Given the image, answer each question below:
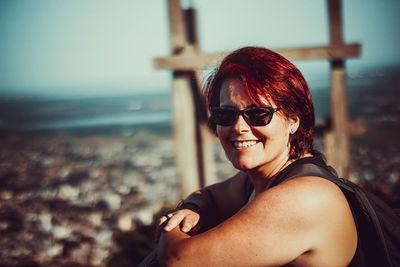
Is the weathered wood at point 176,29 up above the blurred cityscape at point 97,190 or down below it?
above

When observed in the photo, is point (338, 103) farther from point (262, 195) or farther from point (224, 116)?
point (262, 195)

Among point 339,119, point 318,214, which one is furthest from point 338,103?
point 318,214

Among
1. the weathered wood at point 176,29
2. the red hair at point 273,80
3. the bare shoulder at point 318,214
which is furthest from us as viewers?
the weathered wood at point 176,29

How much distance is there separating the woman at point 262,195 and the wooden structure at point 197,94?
4.73 ft

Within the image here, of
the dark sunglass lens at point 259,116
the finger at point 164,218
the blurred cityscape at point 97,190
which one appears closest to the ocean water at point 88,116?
the blurred cityscape at point 97,190

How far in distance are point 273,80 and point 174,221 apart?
2.79 feet

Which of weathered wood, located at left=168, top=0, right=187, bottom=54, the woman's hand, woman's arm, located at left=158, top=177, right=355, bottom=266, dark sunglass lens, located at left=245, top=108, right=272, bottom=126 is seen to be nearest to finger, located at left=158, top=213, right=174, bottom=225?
the woman's hand

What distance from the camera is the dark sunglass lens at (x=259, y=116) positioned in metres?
1.70

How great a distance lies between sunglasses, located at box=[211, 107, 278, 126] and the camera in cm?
171

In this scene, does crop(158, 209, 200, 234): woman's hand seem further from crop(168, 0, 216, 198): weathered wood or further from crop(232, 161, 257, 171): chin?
crop(168, 0, 216, 198): weathered wood

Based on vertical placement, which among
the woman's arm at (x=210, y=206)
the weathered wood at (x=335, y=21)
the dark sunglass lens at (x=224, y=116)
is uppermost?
the weathered wood at (x=335, y=21)

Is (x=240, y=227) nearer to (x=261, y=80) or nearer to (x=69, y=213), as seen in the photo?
(x=261, y=80)

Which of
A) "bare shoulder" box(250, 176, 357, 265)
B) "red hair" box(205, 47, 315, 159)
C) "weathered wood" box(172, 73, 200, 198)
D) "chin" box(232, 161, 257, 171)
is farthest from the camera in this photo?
"weathered wood" box(172, 73, 200, 198)

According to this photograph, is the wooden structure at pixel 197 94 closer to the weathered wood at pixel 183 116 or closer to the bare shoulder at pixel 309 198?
the weathered wood at pixel 183 116
